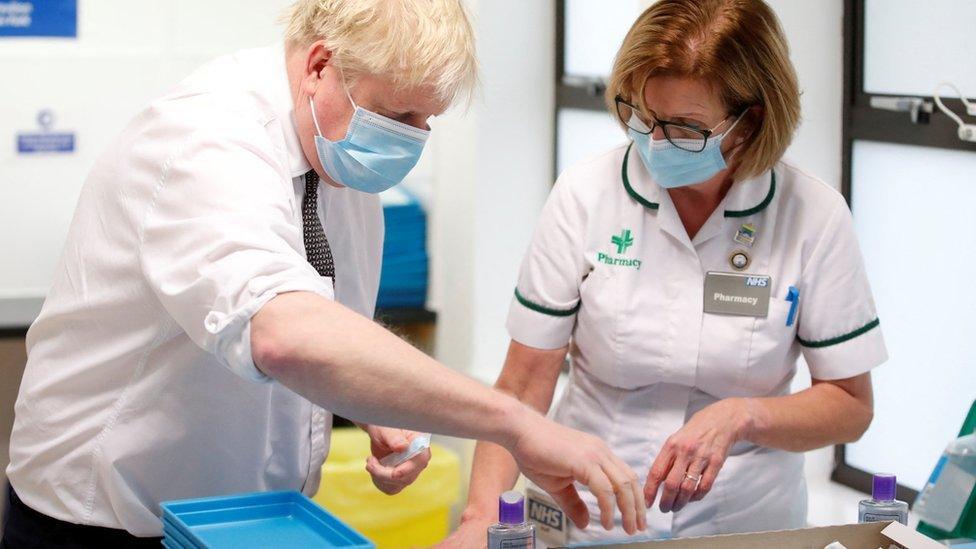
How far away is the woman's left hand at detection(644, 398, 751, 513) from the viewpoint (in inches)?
67.3

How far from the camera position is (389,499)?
3252 mm

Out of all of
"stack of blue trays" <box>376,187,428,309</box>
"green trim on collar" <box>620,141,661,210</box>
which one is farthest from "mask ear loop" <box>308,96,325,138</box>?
"stack of blue trays" <box>376,187,428,309</box>

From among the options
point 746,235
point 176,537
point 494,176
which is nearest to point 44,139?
point 494,176

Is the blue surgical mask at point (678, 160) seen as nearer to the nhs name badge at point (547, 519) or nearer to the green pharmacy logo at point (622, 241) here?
the green pharmacy logo at point (622, 241)

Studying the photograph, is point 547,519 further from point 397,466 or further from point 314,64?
point 314,64

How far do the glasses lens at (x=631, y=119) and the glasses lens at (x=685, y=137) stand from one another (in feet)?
0.12

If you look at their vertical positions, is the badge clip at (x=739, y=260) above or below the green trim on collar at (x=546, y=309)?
above

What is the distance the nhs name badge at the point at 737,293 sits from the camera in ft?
6.16

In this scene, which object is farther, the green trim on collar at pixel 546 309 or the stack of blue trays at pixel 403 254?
the stack of blue trays at pixel 403 254

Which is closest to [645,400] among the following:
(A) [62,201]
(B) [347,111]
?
(B) [347,111]

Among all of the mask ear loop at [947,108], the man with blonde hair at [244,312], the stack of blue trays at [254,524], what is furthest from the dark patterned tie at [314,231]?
the mask ear loop at [947,108]

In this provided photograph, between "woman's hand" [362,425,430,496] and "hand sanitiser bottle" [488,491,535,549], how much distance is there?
0.99 ft

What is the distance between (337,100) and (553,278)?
0.56m

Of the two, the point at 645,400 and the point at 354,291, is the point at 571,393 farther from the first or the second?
the point at 354,291
